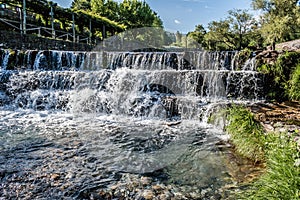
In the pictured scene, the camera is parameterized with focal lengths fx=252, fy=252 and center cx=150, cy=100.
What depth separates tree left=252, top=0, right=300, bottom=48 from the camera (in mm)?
15125

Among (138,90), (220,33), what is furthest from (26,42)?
(220,33)

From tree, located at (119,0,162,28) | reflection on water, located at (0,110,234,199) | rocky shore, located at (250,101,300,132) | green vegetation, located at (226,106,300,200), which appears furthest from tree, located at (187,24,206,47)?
green vegetation, located at (226,106,300,200)

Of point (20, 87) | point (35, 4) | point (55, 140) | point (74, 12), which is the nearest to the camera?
point (55, 140)

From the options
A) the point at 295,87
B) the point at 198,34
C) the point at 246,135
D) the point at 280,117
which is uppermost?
the point at 198,34

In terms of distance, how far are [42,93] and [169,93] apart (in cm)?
367

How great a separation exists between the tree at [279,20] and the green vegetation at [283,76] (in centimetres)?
615

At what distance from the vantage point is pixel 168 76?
7184mm

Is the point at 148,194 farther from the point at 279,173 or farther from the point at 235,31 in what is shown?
the point at 235,31

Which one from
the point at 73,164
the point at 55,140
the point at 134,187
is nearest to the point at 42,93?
the point at 55,140

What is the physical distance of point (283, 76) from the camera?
22.0ft

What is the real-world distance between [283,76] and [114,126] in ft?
15.3

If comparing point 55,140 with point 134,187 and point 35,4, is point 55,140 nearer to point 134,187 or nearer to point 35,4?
Result: point 134,187

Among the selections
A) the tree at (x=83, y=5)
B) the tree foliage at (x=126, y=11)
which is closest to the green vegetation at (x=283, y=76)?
the tree foliage at (x=126, y=11)

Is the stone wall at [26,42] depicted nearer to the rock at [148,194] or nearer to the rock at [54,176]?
the rock at [54,176]
